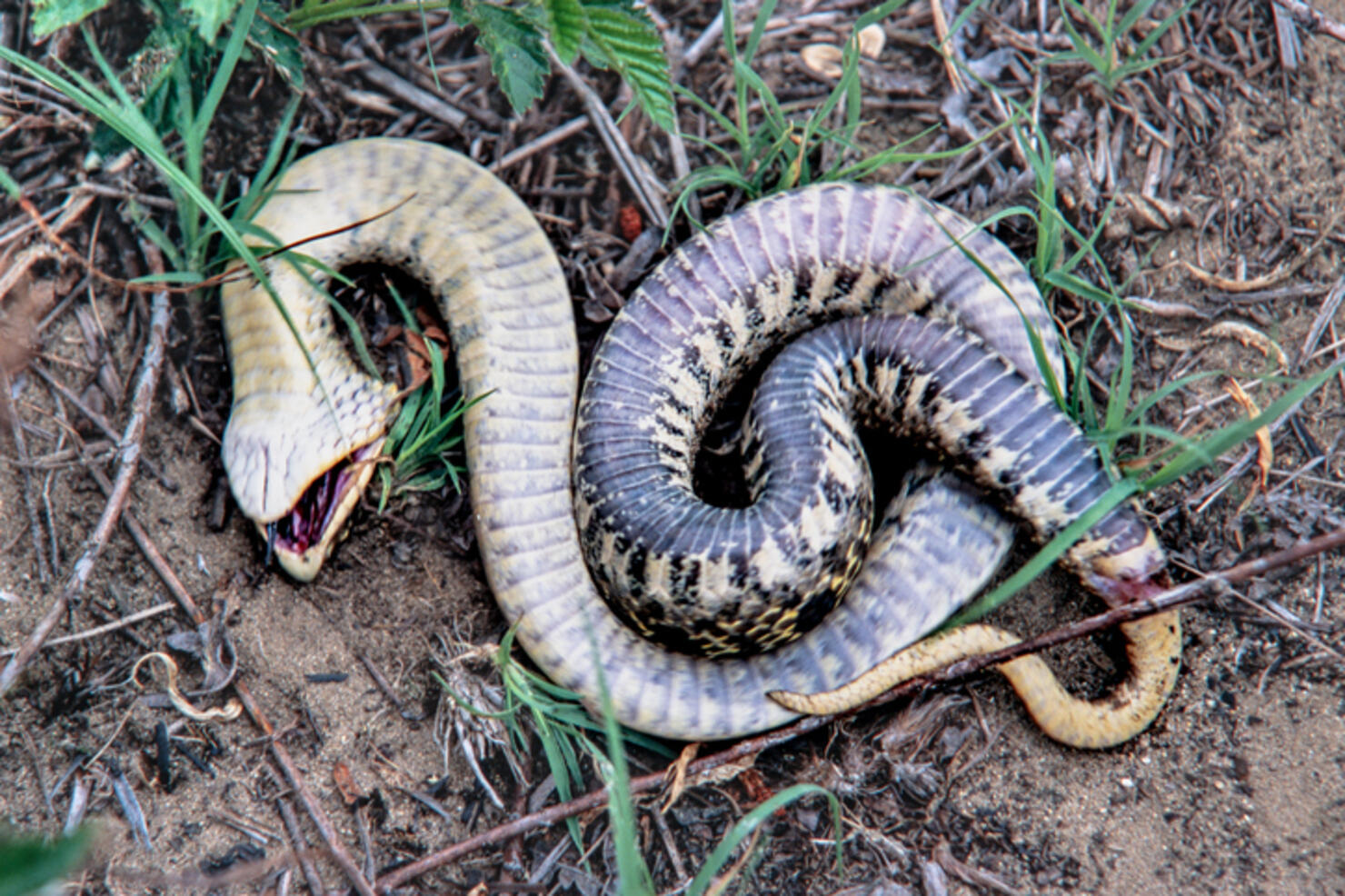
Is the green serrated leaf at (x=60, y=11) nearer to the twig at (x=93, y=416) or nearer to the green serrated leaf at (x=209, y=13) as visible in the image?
the green serrated leaf at (x=209, y=13)

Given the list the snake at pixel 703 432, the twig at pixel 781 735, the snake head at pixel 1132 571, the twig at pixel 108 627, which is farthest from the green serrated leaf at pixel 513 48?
the snake head at pixel 1132 571

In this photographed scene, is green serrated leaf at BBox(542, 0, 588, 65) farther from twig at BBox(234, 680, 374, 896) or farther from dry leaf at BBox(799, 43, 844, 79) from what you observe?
twig at BBox(234, 680, 374, 896)

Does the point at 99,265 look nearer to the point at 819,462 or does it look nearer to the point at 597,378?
the point at 597,378

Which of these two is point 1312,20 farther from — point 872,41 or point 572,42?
point 572,42

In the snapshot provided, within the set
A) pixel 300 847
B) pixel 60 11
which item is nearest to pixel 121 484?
pixel 300 847

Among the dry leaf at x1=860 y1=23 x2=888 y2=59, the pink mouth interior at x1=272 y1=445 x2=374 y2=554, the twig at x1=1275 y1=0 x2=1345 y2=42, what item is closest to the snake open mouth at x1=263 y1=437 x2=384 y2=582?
the pink mouth interior at x1=272 y1=445 x2=374 y2=554

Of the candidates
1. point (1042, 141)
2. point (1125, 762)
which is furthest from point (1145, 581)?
point (1042, 141)

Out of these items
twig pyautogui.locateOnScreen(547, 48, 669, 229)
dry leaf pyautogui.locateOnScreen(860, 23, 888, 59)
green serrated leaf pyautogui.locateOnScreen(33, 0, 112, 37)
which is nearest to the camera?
green serrated leaf pyautogui.locateOnScreen(33, 0, 112, 37)
